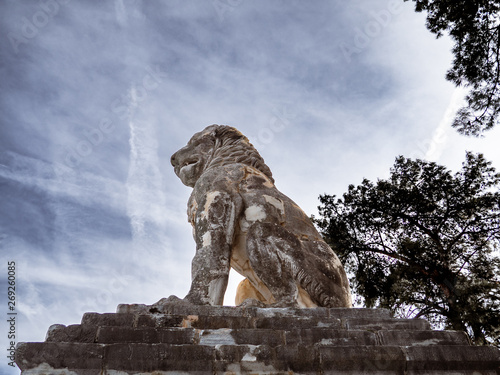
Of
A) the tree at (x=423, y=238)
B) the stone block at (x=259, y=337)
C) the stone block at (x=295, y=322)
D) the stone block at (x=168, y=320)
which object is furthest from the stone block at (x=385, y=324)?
the tree at (x=423, y=238)

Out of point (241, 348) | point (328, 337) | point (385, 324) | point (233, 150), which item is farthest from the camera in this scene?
point (233, 150)

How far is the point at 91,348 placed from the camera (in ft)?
8.77

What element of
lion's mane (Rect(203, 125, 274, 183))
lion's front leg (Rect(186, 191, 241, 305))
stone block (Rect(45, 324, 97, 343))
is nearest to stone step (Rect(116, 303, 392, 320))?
stone block (Rect(45, 324, 97, 343))

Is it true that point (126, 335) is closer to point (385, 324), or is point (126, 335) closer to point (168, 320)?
point (168, 320)

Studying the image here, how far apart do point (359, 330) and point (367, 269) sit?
29.1 feet

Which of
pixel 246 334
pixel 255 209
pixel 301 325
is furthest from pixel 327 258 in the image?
pixel 246 334

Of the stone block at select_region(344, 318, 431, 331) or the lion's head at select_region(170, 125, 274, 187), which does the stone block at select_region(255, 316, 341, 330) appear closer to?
the stone block at select_region(344, 318, 431, 331)

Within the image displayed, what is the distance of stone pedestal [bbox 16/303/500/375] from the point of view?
2639 mm

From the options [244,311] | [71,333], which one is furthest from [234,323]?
[71,333]

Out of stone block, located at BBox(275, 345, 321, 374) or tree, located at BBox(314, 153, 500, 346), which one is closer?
stone block, located at BBox(275, 345, 321, 374)

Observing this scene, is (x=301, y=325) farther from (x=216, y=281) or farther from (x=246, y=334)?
(x=216, y=281)

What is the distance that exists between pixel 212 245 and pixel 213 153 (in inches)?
77.5

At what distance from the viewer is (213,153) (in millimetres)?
5977

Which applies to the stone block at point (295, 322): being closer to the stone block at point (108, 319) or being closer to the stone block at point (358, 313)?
the stone block at point (358, 313)
